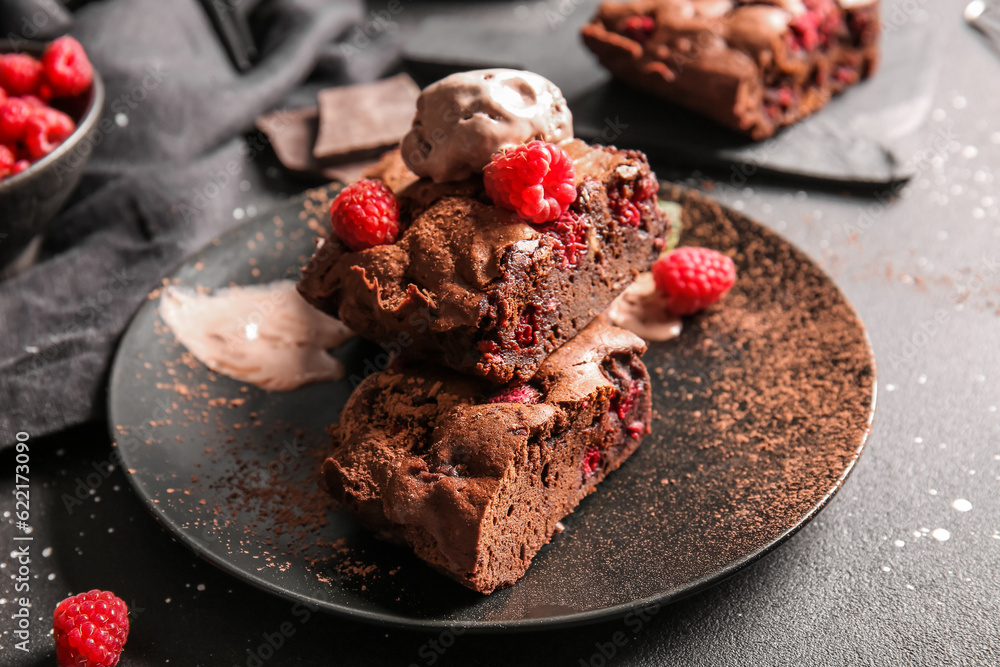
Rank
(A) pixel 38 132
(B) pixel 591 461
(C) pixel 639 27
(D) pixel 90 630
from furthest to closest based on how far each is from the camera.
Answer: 1. (C) pixel 639 27
2. (A) pixel 38 132
3. (B) pixel 591 461
4. (D) pixel 90 630

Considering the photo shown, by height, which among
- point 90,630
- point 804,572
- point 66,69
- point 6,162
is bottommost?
point 804,572

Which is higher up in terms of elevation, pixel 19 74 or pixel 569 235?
pixel 19 74

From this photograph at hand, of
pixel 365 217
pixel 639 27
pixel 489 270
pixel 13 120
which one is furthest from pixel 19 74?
pixel 639 27

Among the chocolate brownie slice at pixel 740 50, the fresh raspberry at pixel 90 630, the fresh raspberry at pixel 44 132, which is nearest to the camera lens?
the fresh raspberry at pixel 90 630

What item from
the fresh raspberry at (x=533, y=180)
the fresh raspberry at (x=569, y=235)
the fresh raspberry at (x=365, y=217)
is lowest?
the fresh raspberry at (x=569, y=235)

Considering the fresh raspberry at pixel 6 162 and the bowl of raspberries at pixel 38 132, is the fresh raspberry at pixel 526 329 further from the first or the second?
the fresh raspberry at pixel 6 162

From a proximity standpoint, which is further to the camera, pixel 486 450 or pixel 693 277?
pixel 693 277

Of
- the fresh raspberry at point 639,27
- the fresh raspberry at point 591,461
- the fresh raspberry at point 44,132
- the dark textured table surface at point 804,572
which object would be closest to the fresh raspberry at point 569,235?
the fresh raspberry at point 591,461

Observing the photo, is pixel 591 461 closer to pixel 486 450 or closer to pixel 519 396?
pixel 519 396
